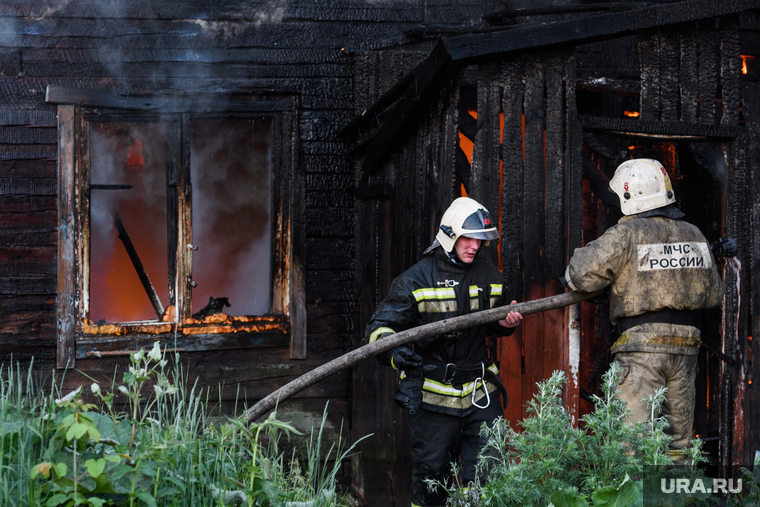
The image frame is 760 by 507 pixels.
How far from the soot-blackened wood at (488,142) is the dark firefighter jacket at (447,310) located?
43cm

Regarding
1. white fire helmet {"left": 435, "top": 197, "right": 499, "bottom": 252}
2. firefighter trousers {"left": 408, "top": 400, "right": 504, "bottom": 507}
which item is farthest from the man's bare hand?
firefighter trousers {"left": 408, "top": 400, "right": 504, "bottom": 507}

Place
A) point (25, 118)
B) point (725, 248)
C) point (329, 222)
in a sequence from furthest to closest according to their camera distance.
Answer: point (329, 222), point (25, 118), point (725, 248)

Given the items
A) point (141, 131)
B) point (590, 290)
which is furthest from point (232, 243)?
point (590, 290)

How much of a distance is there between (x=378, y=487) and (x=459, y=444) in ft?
6.16

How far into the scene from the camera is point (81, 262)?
5.75 metres

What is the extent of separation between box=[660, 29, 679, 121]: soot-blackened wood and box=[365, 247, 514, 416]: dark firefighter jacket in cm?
142

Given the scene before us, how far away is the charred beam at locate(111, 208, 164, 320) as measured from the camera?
6.03m

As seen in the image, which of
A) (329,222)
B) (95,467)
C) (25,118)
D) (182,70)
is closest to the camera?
(95,467)

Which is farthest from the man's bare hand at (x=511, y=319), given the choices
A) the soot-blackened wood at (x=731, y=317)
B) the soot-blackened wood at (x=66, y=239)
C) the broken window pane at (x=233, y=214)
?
the soot-blackened wood at (x=66, y=239)

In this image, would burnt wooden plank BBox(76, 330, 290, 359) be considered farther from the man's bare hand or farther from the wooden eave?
the wooden eave

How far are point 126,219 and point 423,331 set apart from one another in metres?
3.56

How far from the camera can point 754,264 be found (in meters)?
4.09

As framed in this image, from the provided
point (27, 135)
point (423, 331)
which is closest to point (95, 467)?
point (423, 331)

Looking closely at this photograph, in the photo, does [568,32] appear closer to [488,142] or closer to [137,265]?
[488,142]
